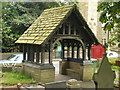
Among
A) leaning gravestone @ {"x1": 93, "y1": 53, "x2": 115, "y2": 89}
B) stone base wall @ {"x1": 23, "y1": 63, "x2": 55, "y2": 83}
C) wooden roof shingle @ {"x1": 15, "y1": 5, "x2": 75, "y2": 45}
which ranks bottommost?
stone base wall @ {"x1": 23, "y1": 63, "x2": 55, "y2": 83}

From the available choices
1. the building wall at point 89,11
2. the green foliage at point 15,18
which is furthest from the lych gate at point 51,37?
the building wall at point 89,11

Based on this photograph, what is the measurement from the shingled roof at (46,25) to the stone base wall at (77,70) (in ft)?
9.39

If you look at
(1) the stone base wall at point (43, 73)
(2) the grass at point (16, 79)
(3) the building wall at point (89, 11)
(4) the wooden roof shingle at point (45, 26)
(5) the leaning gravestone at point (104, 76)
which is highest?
(3) the building wall at point (89, 11)

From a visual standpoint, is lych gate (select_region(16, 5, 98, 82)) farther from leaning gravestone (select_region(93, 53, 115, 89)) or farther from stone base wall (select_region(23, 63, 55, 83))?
leaning gravestone (select_region(93, 53, 115, 89))

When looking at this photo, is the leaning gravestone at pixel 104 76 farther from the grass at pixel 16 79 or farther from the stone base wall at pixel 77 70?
the stone base wall at pixel 77 70

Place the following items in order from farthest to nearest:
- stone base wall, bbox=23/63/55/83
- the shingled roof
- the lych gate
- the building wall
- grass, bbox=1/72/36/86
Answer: the building wall
the shingled roof
the lych gate
stone base wall, bbox=23/63/55/83
grass, bbox=1/72/36/86

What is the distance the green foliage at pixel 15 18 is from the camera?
18047mm

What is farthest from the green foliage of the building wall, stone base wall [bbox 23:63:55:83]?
the building wall

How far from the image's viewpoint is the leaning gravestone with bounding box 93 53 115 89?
3346 mm

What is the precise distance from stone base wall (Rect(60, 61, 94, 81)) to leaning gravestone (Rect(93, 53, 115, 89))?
675cm

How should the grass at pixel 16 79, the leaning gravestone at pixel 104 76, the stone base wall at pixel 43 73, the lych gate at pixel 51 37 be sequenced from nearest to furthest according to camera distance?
the leaning gravestone at pixel 104 76 → the grass at pixel 16 79 → the stone base wall at pixel 43 73 → the lych gate at pixel 51 37

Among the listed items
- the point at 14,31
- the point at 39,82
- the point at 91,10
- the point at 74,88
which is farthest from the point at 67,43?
the point at 91,10

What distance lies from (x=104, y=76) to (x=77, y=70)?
765 centimetres

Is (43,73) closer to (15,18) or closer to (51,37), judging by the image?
(51,37)
